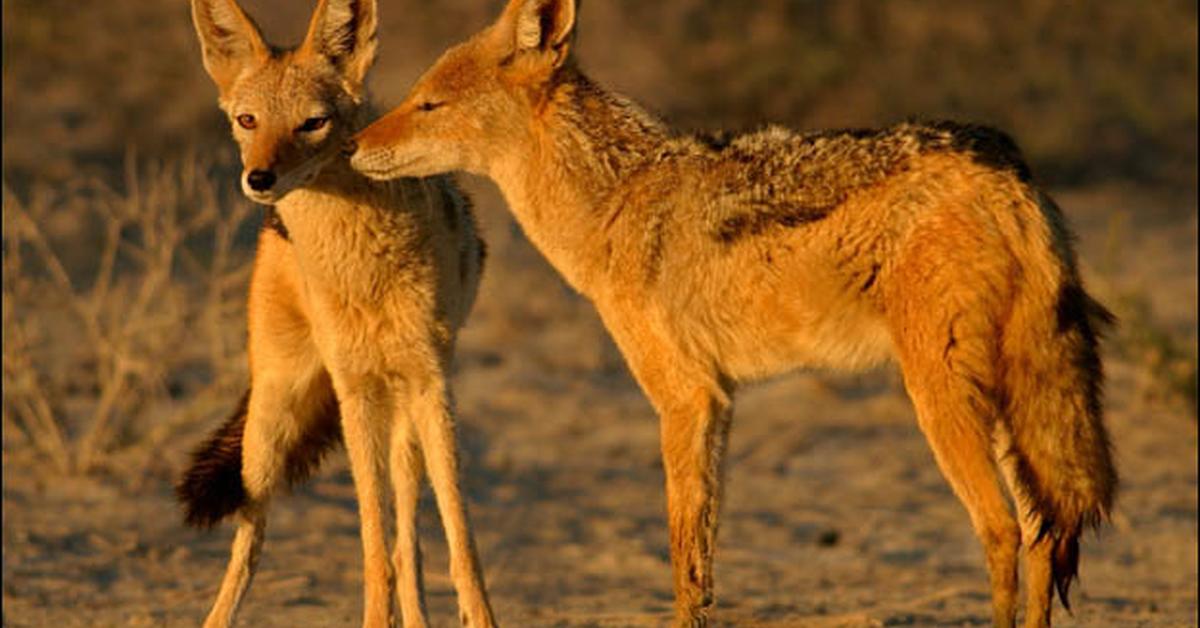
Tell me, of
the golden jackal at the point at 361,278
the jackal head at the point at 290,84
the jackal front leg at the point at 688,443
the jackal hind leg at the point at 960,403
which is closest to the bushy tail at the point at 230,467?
the golden jackal at the point at 361,278

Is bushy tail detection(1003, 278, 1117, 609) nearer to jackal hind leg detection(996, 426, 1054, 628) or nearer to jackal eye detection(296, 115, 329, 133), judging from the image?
jackal hind leg detection(996, 426, 1054, 628)

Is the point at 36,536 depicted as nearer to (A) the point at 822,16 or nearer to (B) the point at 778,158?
(B) the point at 778,158

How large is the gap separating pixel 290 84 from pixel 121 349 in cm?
375

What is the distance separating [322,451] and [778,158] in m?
2.14

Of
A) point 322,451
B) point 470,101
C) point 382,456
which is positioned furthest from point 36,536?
point 470,101

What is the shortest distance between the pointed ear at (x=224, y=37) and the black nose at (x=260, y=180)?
26.5 inches

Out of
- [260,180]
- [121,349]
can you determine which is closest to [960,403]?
[260,180]

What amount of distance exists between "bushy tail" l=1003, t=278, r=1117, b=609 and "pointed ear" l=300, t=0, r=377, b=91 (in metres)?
2.25

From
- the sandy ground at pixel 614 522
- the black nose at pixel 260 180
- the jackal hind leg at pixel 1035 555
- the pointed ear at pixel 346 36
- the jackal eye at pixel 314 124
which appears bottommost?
the sandy ground at pixel 614 522

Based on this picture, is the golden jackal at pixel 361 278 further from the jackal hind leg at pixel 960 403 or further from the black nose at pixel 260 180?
the jackal hind leg at pixel 960 403

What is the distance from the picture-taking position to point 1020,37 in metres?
17.3

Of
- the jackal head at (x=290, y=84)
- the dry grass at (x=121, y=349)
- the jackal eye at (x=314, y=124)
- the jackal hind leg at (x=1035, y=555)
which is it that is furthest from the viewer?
the dry grass at (x=121, y=349)

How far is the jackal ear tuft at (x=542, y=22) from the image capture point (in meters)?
6.33

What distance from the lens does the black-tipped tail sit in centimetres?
716
